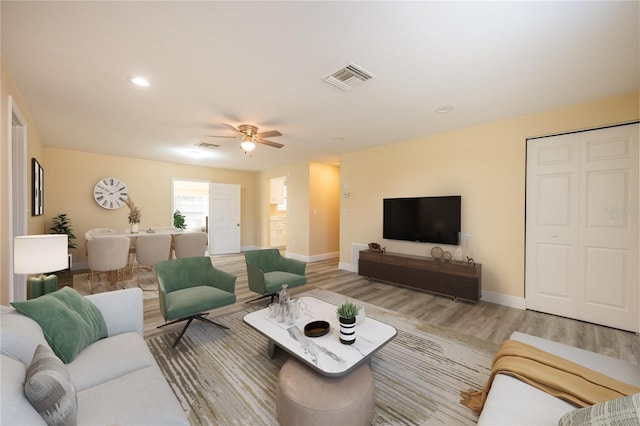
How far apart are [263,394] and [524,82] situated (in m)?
3.62

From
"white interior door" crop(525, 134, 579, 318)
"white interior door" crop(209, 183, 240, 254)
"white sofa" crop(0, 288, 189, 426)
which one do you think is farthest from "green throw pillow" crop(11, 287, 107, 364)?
"white interior door" crop(209, 183, 240, 254)

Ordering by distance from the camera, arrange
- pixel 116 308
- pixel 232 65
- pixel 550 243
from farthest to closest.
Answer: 1. pixel 550 243
2. pixel 232 65
3. pixel 116 308

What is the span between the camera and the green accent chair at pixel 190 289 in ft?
→ 7.91

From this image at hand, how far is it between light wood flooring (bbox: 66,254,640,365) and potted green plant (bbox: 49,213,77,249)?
3.16m

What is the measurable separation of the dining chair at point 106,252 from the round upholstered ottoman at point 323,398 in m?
3.92

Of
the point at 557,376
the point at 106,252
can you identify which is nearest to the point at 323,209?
the point at 106,252

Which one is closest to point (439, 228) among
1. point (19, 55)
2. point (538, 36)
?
point (538, 36)

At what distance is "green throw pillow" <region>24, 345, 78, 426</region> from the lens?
2.83ft

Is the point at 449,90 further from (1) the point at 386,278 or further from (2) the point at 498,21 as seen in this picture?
(1) the point at 386,278

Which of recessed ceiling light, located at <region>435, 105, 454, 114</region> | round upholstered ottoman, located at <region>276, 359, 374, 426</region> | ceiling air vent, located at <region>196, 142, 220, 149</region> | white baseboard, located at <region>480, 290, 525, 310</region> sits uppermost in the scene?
recessed ceiling light, located at <region>435, 105, 454, 114</region>

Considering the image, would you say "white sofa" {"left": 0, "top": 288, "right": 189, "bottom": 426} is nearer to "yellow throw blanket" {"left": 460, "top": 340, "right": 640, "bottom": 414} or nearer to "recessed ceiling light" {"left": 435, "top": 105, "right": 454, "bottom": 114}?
"yellow throw blanket" {"left": 460, "top": 340, "right": 640, "bottom": 414}

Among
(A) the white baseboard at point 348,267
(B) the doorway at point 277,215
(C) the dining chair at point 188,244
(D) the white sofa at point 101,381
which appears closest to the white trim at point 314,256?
(A) the white baseboard at point 348,267

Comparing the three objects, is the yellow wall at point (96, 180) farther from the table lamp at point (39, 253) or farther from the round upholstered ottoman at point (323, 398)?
the round upholstered ottoman at point (323, 398)

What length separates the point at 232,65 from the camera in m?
2.26
